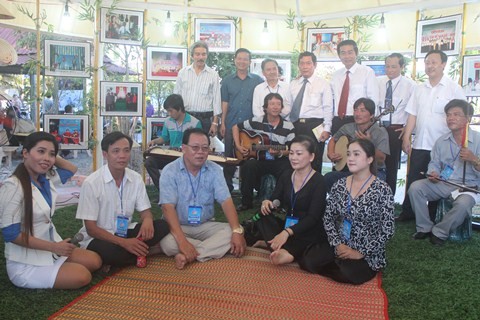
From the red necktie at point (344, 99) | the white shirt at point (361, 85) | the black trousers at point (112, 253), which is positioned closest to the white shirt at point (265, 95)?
the red necktie at point (344, 99)

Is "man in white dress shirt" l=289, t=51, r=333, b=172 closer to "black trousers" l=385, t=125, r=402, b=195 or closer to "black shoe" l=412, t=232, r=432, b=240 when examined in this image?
"black trousers" l=385, t=125, r=402, b=195

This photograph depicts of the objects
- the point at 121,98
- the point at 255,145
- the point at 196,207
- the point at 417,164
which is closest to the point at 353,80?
the point at 417,164

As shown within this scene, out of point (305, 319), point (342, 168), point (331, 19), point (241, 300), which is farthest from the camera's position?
point (331, 19)

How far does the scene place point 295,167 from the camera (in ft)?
12.2

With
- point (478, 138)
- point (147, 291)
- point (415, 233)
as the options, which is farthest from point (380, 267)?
point (478, 138)

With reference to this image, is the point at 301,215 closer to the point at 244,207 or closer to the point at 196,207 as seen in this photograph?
the point at 196,207

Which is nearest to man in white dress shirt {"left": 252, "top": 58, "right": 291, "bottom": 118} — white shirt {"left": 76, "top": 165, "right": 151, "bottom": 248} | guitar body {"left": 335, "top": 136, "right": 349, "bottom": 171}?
guitar body {"left": 335, "top": 136, "right": 349, "bottom": 171}

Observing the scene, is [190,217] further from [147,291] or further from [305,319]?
[305,319]

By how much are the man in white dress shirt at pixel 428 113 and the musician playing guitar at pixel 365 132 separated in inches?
16.4

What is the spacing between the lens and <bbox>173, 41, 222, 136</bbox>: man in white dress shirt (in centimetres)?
606

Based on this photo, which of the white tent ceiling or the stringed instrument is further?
the white tent ceiling

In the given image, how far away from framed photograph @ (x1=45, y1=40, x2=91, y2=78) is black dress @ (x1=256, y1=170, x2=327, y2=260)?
12.1 feet

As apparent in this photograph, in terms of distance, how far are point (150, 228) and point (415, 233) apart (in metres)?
2.67

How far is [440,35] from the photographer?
19.2 feet
